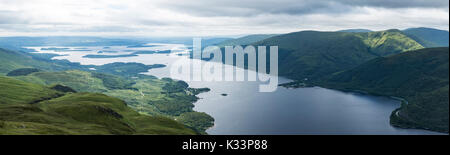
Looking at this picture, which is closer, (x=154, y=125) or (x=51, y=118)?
(x=51, y=118)
